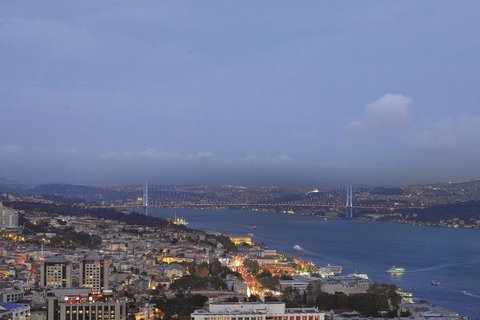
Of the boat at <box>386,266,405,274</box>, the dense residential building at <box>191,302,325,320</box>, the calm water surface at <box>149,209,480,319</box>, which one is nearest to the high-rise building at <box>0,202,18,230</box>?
the calm water surface at <box>149,209,480,319</box>

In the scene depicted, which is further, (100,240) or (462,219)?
(462,219)

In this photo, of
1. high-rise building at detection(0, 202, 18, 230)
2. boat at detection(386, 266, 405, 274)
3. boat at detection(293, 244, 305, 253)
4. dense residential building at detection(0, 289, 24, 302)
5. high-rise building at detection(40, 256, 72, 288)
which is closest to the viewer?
dense residential building at detection(0, 289, 24, 302)

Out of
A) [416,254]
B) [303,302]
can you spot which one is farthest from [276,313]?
[416,254]

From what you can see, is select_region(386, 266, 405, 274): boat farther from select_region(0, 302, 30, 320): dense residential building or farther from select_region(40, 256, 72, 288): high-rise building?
select_region(0, 302, 30, 320): dense residential building

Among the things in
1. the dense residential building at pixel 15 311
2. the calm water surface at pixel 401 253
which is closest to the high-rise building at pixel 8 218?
the calm water surface at pixel 401 253

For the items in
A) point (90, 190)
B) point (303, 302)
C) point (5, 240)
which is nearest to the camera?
point (303, 302)

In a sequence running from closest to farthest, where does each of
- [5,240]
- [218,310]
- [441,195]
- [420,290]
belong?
[218,310]
[420,290]
[5,240]
[441,195]

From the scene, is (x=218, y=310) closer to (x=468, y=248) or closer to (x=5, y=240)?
(x=5, y=240)
